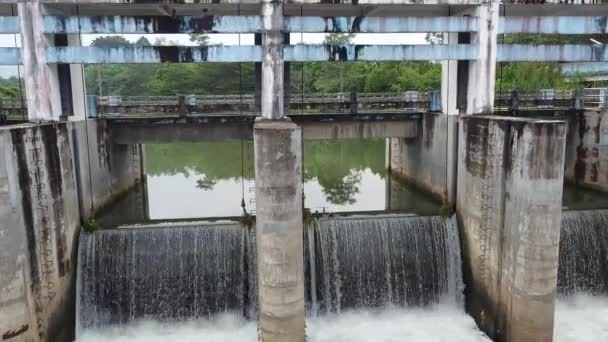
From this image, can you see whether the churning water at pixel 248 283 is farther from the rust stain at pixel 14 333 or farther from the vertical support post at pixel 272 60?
the vertical support post at pixel 272 60

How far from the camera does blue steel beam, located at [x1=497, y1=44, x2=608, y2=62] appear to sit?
1211 cm

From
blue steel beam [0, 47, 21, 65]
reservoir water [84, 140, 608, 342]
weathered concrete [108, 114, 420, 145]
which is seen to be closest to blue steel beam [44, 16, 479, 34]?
blue steel beam [0, 47, 21, 65]

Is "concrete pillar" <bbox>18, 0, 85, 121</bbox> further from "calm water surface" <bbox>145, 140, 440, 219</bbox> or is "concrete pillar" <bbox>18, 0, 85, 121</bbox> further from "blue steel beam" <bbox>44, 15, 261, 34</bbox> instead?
"calm water surface" <bbox>145, 140, 440, 219</bbox>

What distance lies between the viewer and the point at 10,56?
35.8 feet

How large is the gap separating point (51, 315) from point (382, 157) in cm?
1800

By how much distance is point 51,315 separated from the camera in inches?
376

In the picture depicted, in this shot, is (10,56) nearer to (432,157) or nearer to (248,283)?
(248,283)

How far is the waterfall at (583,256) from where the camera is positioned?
38.1ft

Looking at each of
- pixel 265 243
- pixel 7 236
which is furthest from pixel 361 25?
pixel 7 236

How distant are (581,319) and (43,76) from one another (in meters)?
13.3

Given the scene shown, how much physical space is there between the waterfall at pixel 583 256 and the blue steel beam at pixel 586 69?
18505 mm

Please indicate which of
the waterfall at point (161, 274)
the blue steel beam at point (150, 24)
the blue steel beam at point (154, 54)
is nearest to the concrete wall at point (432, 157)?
the blue steel beam at point (154, 54)

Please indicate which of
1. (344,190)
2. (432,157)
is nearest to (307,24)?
(432,157)

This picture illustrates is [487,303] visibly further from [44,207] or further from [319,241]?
[44,207]
